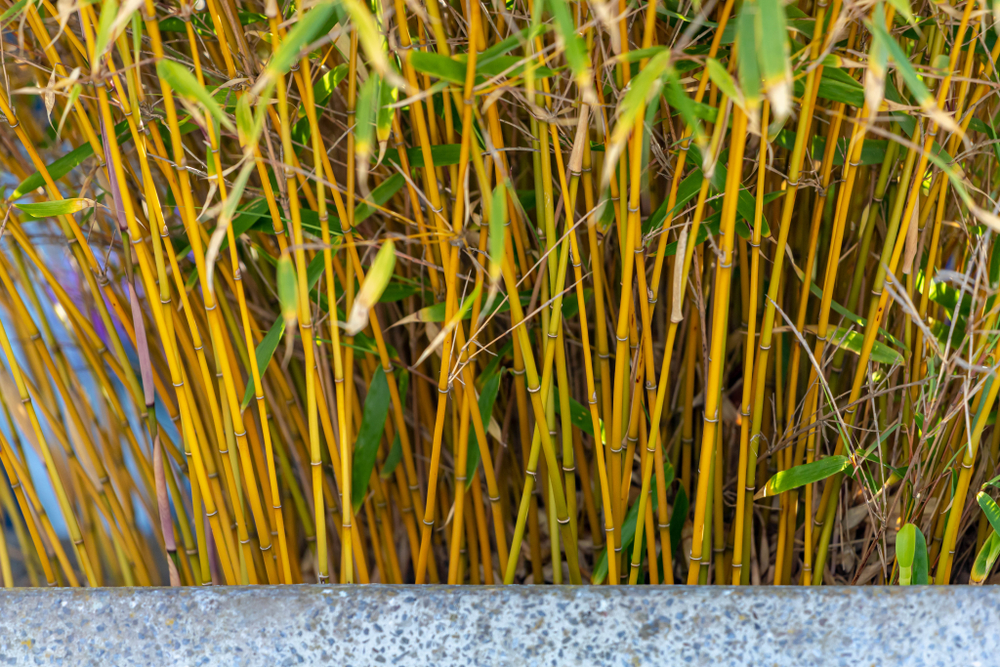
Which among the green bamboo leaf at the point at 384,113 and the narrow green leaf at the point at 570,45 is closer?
the narrow green leaf at the point at 570,45

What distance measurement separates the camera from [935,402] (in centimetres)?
47

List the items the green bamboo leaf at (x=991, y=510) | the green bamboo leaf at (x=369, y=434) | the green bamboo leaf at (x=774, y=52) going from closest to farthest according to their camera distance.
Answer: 1. the green bamboo leaf at (x=774, y=52)
2. the green bamboo leaf at (x=991, y=510)
3. the green bamboo leaf at (x=369, y=434)

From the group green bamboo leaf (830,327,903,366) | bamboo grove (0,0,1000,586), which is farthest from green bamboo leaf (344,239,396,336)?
green bamboo leaf (830,327,903,366)

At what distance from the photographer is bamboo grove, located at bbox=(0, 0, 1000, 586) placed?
0.41 metres

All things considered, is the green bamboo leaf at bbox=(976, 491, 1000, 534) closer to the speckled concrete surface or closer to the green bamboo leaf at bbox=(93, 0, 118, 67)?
the speckled concrete surface

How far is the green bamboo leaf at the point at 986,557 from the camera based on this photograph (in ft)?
1.60

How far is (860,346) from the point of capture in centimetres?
53

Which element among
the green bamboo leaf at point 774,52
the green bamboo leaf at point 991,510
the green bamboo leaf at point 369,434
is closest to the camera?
the green bamboo leaf at point 774,52

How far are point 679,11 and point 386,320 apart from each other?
1.29ft

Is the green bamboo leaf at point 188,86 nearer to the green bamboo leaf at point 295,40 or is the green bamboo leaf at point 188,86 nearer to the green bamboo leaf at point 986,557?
the green bamboo leaf at point 295,40

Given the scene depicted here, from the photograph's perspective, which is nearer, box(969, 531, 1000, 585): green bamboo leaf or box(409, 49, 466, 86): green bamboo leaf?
box(409, 49, 466, 86): green bamboo leaf

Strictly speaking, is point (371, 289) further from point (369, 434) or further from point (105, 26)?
point (369, 434)

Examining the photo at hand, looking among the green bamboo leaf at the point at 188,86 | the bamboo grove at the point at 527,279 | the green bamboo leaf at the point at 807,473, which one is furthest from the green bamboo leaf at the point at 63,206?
the green bamboo leaf at the point at 807,473

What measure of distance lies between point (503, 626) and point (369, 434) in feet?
0.61
